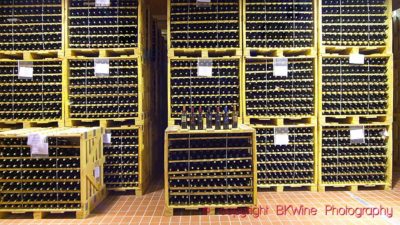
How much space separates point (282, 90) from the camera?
22.9 feet

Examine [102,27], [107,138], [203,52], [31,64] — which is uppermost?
[102,27]

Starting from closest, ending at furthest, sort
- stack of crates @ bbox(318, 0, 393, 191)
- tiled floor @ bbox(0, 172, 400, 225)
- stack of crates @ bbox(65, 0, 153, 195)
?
tiled floor @ bbox(0, 172, 400, 225), stack of crates @ bbox(65, 0, 153, 195), stack of crates @ bbox(318, 0, 393, 191)

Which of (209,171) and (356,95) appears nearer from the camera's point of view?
(209,171)

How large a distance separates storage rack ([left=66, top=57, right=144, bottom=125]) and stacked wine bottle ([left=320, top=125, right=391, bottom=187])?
158 inches

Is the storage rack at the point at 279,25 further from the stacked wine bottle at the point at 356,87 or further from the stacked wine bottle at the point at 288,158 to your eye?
the stacked wine bottle at the point at 288,158

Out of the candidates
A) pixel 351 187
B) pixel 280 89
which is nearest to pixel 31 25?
pixel 280 89

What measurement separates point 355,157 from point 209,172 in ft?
10.9

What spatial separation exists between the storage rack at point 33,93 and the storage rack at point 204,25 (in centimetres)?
250

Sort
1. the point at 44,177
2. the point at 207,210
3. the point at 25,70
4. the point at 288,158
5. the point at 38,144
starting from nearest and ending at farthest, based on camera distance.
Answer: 1. the point at 38,144
2. the point at 44,177
3. the point at 207,210
4. the point at 25,70
5. the point at 288,158

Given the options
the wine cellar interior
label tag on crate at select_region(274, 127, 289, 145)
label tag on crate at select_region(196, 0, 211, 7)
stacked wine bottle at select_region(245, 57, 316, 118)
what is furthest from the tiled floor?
label tag on crate at select_region(196, 0, 211, 7)

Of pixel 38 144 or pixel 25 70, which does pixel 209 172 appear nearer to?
pixel 38 144

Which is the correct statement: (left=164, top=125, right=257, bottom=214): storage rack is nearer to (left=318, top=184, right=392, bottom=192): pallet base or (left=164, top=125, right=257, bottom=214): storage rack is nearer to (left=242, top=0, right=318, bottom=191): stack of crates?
(left=242, top=0, right=318, bottom=191): stack of crates

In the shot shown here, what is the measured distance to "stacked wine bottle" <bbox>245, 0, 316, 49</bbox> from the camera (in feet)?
23.0

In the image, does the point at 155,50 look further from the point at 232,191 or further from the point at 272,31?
the point at 232,191
